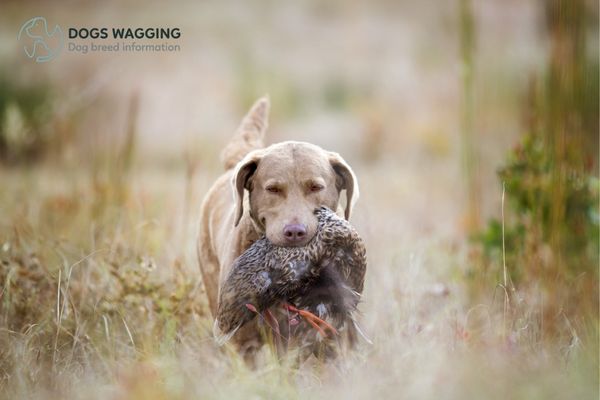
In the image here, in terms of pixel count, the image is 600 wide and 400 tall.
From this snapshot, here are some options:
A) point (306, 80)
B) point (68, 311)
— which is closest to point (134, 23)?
point (306, 80)

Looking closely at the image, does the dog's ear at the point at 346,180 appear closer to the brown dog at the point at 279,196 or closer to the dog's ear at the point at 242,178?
the brown dog at the point at 279,196

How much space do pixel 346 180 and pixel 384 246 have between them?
7.93 ft

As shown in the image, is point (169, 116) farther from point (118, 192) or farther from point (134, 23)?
point (118, 192)

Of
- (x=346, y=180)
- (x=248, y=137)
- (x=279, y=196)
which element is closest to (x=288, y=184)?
(x=279, y=196)

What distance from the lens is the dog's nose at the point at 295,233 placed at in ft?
13.3

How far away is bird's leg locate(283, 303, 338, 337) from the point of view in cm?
388

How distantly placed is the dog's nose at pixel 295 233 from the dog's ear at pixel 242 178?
1.71ft

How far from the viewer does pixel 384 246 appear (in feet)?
23.2

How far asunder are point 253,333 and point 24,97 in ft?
26.6

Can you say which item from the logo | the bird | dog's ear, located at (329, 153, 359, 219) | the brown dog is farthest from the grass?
the logo

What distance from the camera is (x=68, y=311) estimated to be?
469cm

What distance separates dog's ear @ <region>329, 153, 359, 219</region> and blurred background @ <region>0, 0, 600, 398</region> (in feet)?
2.59

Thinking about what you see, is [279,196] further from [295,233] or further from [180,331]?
[180,331]

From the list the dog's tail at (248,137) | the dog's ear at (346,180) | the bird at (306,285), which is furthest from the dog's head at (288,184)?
the dog's tail at (248,137)
